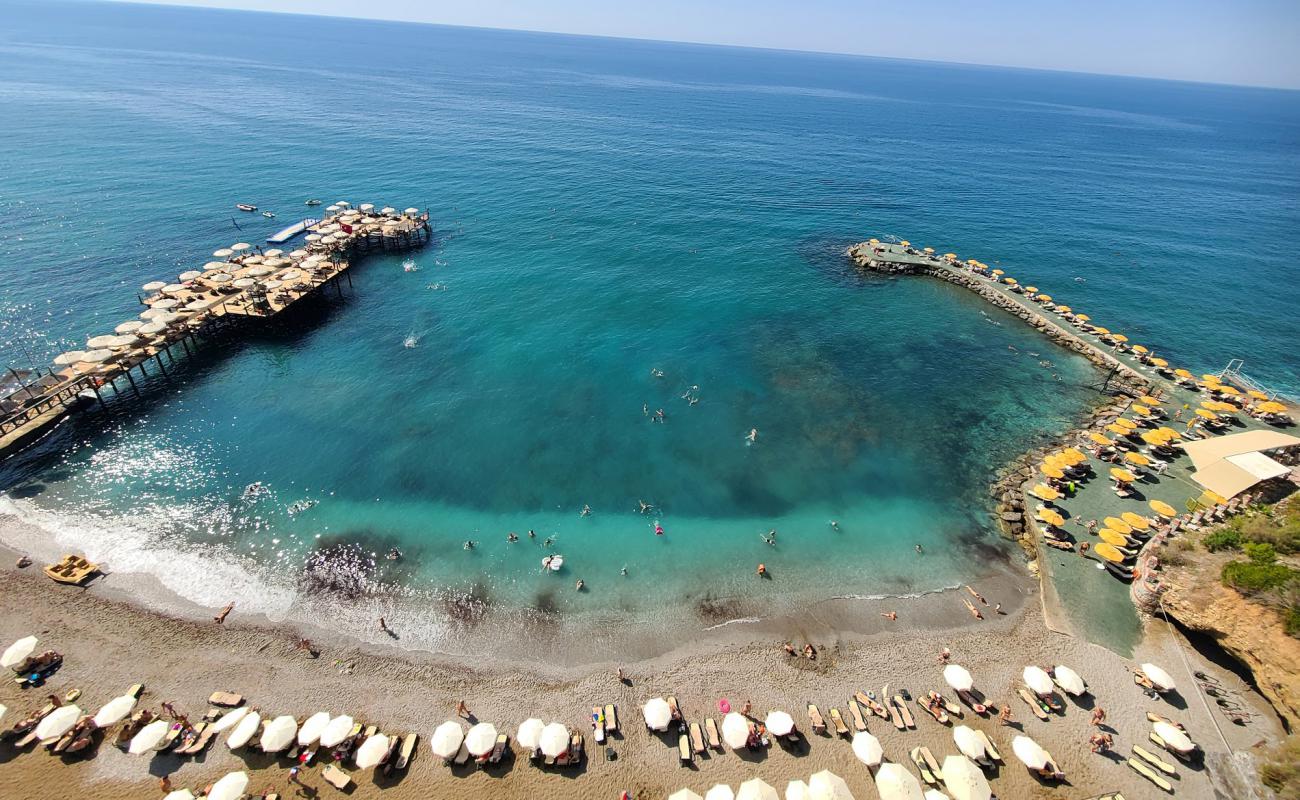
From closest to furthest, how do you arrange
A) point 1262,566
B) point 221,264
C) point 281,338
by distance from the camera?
point 1262,566, point 281,338, point 221,264

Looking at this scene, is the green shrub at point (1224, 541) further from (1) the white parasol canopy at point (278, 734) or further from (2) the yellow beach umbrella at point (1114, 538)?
(1) the white parasol canopy at point (278, 734)

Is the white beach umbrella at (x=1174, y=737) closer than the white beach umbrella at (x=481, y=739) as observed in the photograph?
Yes

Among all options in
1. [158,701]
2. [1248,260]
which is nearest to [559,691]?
[158,701]

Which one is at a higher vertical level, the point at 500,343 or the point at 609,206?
the point at 609,206

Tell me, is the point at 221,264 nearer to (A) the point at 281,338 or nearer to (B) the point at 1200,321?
(A) the point at 281,338

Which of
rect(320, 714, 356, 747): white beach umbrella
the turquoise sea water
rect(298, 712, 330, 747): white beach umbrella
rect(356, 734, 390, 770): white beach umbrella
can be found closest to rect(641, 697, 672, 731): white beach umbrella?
the turquoise sea water

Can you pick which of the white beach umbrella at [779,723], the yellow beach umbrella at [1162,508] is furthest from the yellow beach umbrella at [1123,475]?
the white beach umbrella at [779,723]

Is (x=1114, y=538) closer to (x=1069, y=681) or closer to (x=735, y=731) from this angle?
(x=1069, y=681)
